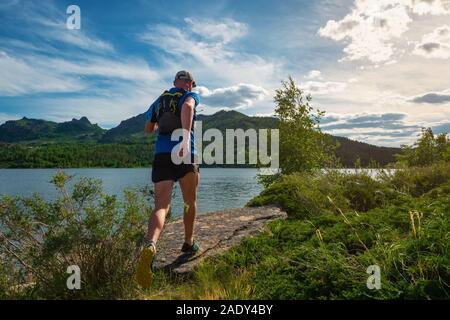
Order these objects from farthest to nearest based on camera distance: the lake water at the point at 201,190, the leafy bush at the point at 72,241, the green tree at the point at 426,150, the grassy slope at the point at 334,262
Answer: the green tree at the point at 426,150 < the lake water at the point at 201,190 < the leafy bush at the point at 72,241 < the grassy slope at the point at 334,262

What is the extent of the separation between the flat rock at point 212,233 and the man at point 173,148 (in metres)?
0.90

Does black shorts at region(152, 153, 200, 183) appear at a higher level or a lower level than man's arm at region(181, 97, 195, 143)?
lower

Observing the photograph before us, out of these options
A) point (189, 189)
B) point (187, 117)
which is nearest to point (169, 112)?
point (187, 117)

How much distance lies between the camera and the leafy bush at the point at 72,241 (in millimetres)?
5977

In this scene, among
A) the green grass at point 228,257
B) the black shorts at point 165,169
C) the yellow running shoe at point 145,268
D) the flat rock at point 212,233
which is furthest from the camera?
the flat rock at point 212,233

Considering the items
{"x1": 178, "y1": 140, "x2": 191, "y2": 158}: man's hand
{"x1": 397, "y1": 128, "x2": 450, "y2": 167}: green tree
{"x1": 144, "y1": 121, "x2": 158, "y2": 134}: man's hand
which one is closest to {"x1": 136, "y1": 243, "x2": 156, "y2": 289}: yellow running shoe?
{"x1": 178, "y1": 140, "x2": 191, "y2": 158}: man's hand

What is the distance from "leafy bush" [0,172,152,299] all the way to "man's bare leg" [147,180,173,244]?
0.60 metres

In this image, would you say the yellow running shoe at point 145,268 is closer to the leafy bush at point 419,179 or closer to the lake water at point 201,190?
the lake water at point 201,190

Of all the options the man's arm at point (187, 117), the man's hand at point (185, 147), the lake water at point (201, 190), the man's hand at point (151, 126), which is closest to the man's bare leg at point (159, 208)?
the man's hand at point (185, 147)

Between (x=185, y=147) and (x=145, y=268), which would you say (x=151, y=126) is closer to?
(x=185, y=147)

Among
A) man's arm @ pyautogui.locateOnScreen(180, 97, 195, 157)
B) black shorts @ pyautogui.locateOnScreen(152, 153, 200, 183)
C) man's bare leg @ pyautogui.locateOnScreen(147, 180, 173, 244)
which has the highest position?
man's arm @ pyautogui.locateOnScreen(180, 97, 195, 157)

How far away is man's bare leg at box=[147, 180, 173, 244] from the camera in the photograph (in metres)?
6.00

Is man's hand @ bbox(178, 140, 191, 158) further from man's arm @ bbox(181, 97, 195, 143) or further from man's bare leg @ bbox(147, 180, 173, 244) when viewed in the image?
man's bare leg @ bbox(147, 180, 173, 244)
